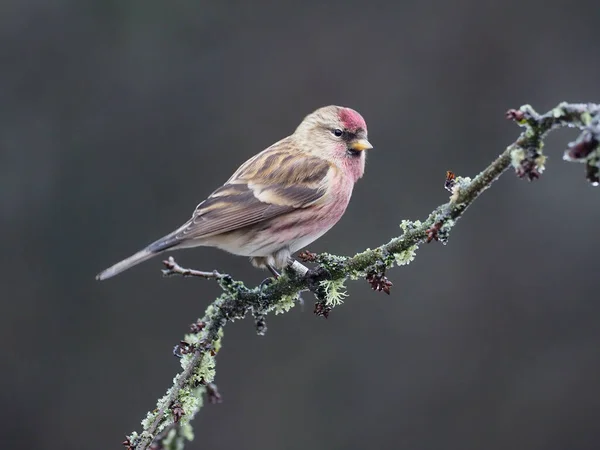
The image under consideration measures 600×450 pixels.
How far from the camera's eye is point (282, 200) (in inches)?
147

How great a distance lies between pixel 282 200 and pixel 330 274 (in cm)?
95

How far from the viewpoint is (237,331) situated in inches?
310

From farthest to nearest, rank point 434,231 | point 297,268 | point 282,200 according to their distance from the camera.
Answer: point 282,200 → point 297,268 → point 434,231

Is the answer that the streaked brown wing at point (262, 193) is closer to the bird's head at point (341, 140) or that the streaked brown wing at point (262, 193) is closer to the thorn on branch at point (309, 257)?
the bird's head at point (341, 140)

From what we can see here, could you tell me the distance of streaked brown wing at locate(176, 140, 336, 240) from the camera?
3564 millimetres

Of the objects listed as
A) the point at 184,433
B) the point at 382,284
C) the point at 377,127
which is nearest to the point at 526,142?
the point at 382,284

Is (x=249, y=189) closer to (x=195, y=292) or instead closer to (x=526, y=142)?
(x=526, y=142)

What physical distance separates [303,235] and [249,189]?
37 centimetres

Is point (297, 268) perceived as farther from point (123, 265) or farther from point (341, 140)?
point (341, 140)

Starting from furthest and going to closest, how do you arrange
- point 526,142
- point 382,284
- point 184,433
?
point 382,284, point 526,142, point 184,433

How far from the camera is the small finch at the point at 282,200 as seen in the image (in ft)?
11.7

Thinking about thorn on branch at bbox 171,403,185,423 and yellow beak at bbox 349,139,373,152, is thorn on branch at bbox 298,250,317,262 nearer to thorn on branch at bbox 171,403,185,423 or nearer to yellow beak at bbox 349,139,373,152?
thorn on branch at bbox 171,403,185,423

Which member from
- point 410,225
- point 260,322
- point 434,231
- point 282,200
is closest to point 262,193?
point 282,200

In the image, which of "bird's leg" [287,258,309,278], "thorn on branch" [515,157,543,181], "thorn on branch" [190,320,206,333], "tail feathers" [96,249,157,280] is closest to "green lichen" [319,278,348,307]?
"bird's leg" [287,258,309,278]
